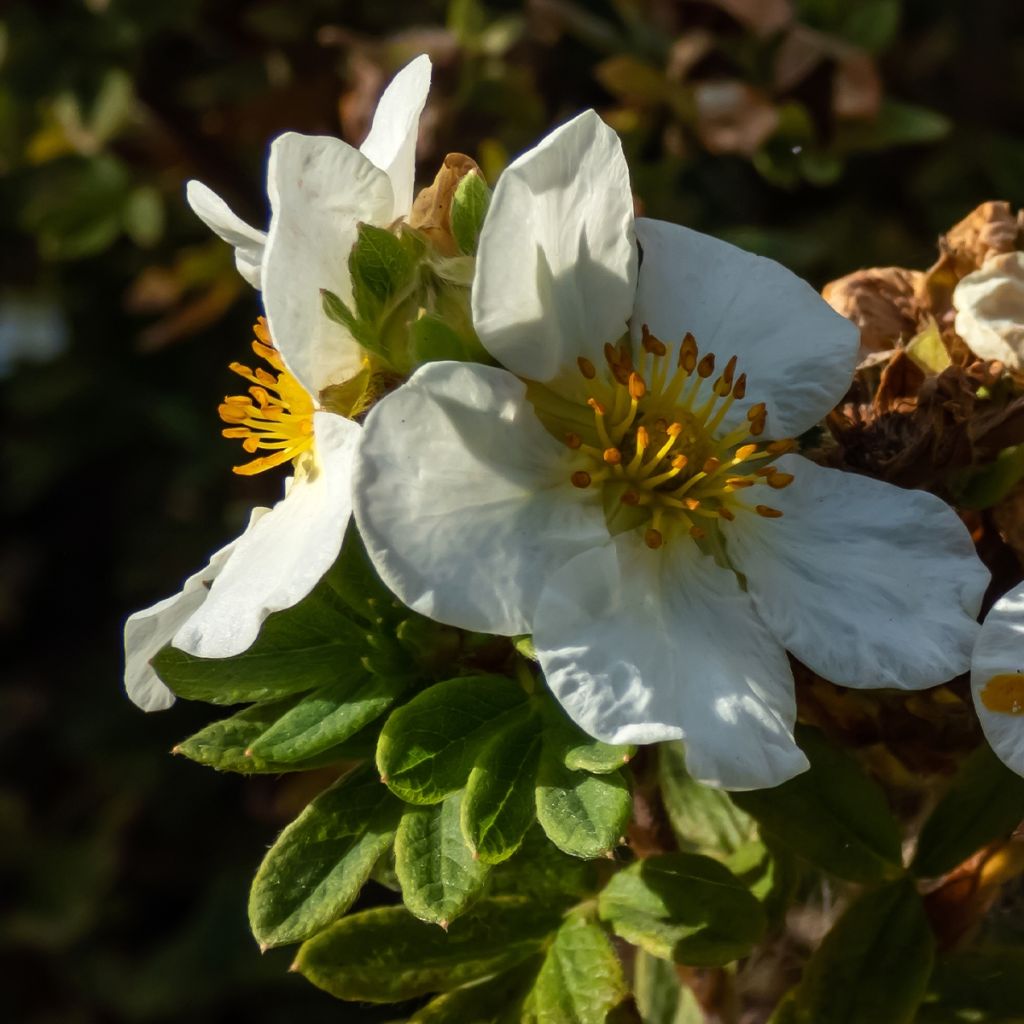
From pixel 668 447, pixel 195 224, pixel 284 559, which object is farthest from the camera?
pixel 195 224

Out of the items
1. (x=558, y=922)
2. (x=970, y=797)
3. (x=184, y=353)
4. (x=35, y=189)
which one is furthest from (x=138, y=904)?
(x=970, y=797)

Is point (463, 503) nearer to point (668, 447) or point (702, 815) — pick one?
point (668, 447)

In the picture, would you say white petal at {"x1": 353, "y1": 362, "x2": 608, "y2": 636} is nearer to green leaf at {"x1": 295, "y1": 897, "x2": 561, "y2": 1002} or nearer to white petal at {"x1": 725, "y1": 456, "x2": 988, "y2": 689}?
white petal at {"x1": 725, "y1": 456, "x2": 988, "y2": 689}

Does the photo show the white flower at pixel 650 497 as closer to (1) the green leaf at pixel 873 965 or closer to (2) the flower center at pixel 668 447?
(2) the flower center at pixel 668 447

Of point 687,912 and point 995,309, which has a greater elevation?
point 995,309

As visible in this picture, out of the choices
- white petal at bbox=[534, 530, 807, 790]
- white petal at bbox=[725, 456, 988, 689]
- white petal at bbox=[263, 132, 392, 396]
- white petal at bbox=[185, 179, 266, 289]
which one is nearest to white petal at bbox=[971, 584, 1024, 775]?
white petal at bbox=[725, 456, 988, 689]

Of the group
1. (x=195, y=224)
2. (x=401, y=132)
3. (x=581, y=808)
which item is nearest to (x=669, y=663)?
(x=581, y=808)

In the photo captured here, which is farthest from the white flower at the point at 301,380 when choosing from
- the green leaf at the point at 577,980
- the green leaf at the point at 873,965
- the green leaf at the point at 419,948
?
the green leaf at the point at 873,965
